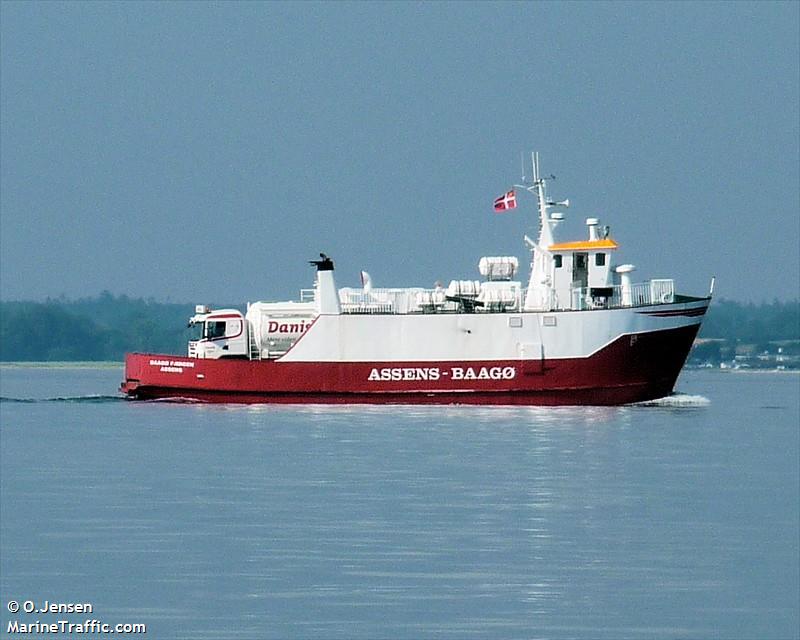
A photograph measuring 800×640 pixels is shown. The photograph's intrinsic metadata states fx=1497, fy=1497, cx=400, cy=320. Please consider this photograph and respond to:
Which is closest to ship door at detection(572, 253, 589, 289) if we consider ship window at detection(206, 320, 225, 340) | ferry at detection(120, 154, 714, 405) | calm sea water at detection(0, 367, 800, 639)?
ferry at detection(120, 154, 714, 405)

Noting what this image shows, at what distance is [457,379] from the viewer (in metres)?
45.4

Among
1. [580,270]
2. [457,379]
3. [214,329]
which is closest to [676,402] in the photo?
[580,270]

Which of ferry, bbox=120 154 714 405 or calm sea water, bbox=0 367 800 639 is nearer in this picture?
calm sea water, bbox=0 367 800 639

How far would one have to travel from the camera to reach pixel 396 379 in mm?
45906

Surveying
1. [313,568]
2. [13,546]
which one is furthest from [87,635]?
[13,546]

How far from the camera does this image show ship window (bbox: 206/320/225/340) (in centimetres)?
4828

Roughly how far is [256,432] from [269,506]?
1537cm

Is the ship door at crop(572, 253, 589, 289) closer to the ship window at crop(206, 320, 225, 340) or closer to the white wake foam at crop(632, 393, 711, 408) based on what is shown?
the white wake foam at crop(632, 393, 711, 408)

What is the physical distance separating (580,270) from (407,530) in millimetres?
25155

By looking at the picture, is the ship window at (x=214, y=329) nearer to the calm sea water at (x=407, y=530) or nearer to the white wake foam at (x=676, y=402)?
the calm sea water at (x=407, y=530)

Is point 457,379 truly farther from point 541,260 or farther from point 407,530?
point 407,530

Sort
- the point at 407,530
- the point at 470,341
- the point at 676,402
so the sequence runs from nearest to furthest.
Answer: the point at 407,530, the point at 470,341, the point at 676,402

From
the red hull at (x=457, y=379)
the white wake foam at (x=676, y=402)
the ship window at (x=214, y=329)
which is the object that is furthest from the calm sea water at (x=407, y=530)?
the ship window at (x=214, y=329)

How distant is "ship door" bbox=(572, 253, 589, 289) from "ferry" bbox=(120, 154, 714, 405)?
0.03 meters
